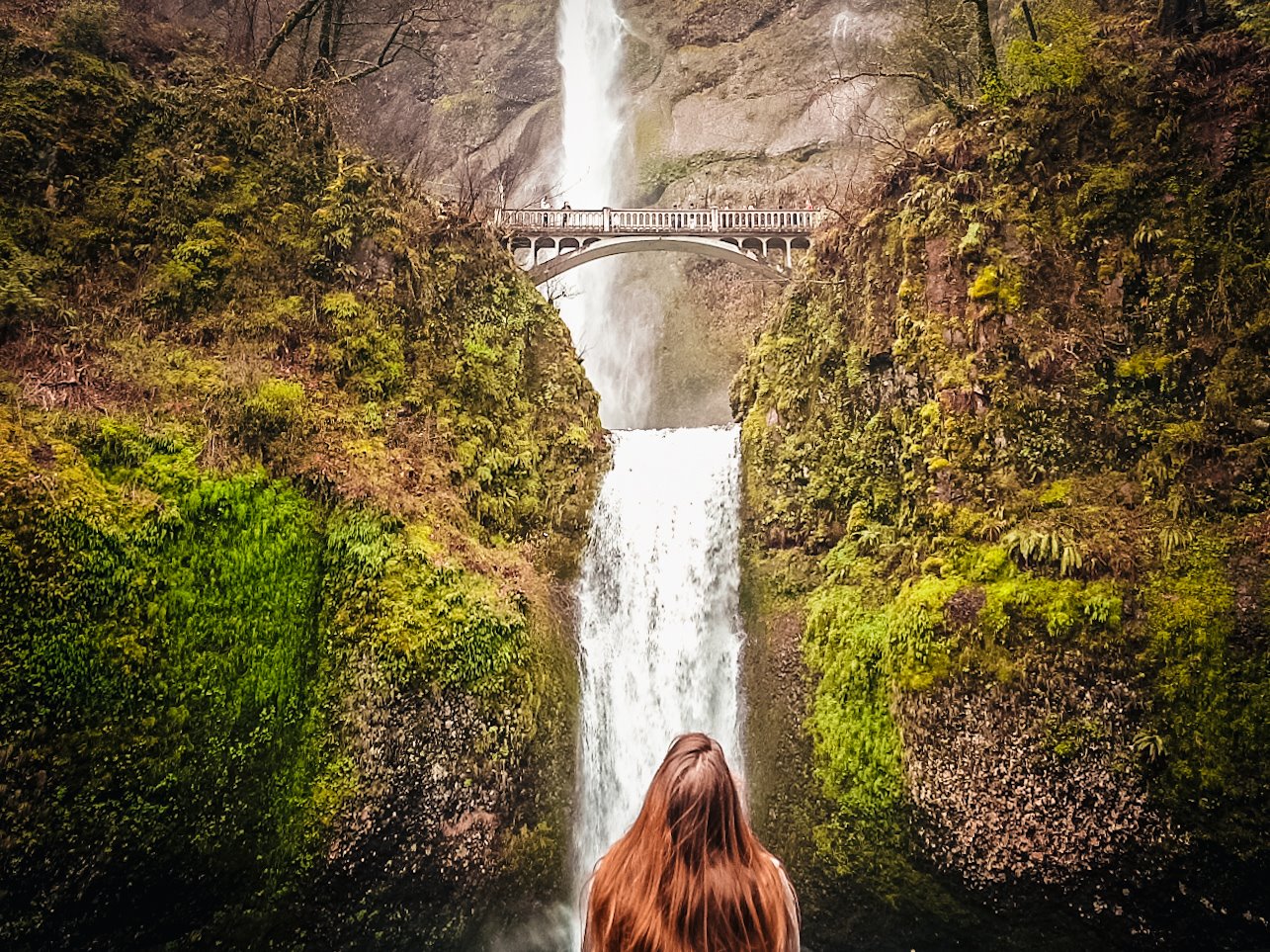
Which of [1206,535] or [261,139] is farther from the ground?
[261,139]

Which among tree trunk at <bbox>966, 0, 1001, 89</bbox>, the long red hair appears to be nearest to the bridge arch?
tree trunk at <bbox>966, 0, 1001, 89</bbox>

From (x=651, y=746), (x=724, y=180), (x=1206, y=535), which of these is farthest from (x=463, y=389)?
(x=724, y=180)

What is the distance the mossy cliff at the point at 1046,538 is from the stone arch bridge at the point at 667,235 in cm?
877

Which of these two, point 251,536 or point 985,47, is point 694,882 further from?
point 985,47

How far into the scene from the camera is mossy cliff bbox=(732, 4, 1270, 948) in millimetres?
7746

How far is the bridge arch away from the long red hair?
61.5 ft

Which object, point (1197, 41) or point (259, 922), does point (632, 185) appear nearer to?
point (1197, 41)

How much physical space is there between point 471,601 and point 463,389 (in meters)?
3.40

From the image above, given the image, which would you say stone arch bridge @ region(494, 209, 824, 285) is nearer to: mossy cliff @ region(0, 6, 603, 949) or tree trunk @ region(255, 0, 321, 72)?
tree trunk @ region(255, 0, 321, 72)

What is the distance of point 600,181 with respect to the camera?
102 feet

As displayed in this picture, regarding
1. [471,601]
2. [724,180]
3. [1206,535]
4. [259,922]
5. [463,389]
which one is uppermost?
[724,180]

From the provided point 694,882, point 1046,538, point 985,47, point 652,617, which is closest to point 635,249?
point 985,47

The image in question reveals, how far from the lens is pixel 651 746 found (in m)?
10.6

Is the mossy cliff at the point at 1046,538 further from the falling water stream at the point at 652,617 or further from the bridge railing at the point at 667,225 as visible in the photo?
the bridge railing at the point at 667,225
